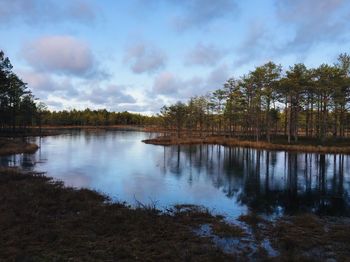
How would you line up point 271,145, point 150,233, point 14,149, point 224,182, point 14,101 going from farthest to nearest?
point 14,101
point 271,145
point 14,149
point 224,182
point 150,233

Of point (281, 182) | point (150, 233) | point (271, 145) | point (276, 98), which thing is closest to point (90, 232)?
point (150, 233)

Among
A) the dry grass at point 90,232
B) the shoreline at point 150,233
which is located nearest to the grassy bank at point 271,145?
the shoreline at point 150,233

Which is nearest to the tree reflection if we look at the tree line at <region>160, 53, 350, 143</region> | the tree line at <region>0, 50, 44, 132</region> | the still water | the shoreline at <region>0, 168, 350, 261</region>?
the still water

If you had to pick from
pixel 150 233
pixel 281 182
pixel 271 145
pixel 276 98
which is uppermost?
pixel 276 98

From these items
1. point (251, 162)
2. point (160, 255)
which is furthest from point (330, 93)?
point (160, 255)

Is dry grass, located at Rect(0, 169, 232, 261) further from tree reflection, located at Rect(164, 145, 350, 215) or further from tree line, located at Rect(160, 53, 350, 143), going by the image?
tree line, located at Rect(160, 53, 350, 143)

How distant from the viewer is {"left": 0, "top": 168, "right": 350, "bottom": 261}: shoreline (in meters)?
10.1

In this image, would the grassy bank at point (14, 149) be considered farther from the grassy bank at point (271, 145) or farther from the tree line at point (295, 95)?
the tree line at point (295, 95)

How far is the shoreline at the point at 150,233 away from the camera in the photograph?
33.1 feet

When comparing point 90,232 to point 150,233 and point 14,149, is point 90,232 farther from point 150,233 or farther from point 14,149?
point 14,149

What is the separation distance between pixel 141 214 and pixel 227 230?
385cm

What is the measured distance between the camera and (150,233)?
12.1 meters

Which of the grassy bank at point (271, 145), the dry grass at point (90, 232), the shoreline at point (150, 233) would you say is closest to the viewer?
the dry grass at point (90, 232)

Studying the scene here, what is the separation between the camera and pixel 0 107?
73.3m
